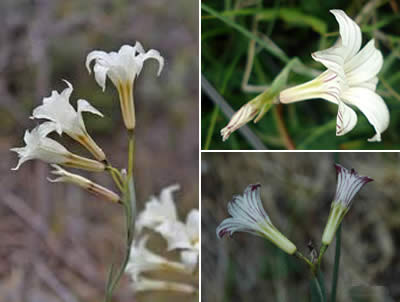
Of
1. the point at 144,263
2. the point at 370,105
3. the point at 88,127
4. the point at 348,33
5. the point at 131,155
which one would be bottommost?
the point at 144,263

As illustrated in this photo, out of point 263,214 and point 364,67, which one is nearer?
point 263,214

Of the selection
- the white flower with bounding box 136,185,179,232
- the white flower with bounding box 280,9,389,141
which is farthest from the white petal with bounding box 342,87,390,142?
the white flower with bounding box 136,185,179,232

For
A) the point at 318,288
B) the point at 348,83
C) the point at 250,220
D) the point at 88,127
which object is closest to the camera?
the point at 318,288

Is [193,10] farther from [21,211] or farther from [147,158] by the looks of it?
[21,211]

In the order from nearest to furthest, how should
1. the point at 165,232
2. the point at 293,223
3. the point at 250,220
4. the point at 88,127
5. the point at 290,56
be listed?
the point at 250,220 < the point at 165,232 < the point at 290,56 < the point at 293,223 < the point at 88,127

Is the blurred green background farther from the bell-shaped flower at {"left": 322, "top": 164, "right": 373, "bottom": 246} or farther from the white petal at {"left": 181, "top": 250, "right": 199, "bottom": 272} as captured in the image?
the bell-shaped flower at {"left": 322, "top": 164, "right": 373, "bottom": 246}

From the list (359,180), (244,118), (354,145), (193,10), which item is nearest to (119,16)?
(193,10)

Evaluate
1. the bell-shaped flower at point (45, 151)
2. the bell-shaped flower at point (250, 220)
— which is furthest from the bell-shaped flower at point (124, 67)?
the bell-shaped flower at point (250, 220)

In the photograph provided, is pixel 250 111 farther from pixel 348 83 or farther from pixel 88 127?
pixel 88 127

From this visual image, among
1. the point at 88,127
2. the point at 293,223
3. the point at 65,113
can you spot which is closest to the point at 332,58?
the point at 65,113

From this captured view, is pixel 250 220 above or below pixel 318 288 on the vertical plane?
above
